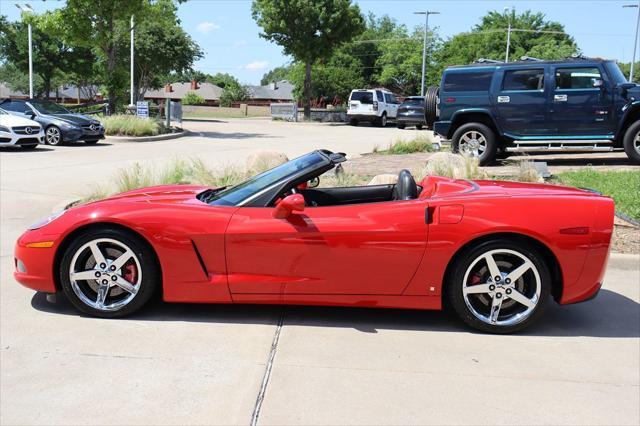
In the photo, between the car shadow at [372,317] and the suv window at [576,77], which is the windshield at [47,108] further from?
the car shadow at [372,317]

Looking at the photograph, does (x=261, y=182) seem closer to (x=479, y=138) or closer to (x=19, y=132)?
(x=479, y=138)

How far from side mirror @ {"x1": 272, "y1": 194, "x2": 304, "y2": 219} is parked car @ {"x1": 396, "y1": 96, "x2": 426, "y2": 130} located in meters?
28.0

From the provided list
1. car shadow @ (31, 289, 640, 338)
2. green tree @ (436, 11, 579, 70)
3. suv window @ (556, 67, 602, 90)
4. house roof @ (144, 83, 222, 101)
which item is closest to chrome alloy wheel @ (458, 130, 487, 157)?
suv window @ (556, 67, 602, 90)

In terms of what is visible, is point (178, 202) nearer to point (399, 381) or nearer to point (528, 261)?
point (399, 381)

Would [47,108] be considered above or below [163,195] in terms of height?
above

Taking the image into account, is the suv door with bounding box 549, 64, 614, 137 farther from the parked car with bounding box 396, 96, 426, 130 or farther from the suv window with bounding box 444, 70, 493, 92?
the parked car with bounding box 396, 96, 426, 130

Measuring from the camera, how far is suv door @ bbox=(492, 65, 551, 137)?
12.0 meters

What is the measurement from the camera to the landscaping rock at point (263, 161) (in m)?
10.1

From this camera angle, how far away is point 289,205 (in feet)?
13.6

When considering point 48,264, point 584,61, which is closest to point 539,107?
point 584,61

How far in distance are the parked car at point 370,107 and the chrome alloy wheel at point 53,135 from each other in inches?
792

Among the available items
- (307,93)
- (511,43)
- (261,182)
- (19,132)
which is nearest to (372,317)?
(261,182)

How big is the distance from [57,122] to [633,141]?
1517 cm

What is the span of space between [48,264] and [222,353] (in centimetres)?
149
